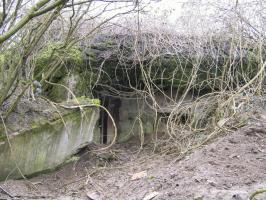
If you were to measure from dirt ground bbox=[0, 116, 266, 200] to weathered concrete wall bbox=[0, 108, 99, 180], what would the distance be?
143 mm

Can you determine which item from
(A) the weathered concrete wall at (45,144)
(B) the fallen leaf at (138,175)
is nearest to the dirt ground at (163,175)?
(B) the fallen leaf at (138,175)

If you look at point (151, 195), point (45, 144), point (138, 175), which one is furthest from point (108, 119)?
point (151, 195)

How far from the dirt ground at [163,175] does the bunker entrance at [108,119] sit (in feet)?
2.60

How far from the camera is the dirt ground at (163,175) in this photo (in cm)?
306

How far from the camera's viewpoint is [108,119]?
6.20 meters

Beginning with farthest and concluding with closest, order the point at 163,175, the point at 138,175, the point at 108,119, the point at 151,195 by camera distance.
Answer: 1. the point at 108,119
2. the point at 138,175
3. the point at 163,175
4. the point at 151,195

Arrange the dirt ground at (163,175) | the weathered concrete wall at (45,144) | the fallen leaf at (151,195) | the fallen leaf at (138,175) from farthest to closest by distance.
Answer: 1. the weathered concrete wall at (45,144)
2. the fallen leaf at (138,175)
3. the fallen leaf at (151,195)
4. the dirt ground at (163,175)

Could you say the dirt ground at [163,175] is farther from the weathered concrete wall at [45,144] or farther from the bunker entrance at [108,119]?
the bunker entrance at [108,119]

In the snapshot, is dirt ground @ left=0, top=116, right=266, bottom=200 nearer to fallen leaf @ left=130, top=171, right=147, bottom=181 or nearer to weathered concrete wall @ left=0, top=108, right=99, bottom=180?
fallen leaf @ left=130, top=171, right=147, bottom=181

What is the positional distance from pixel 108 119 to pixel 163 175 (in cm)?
262

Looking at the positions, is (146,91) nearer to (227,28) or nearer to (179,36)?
(179,36)

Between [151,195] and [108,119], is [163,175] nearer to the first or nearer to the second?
[151,195]

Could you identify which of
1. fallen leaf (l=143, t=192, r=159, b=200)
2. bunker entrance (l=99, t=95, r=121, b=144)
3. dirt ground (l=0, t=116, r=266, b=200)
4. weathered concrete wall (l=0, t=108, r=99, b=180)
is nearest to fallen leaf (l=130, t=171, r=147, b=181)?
dirt ground (l=0, t=116, r=266, b=200)

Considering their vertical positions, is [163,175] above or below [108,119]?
below
